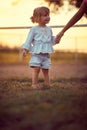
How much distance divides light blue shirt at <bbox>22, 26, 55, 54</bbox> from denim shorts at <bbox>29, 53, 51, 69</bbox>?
0.08ft

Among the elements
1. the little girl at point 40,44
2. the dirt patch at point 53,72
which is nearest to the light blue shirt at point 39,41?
the little girl at point 40,44

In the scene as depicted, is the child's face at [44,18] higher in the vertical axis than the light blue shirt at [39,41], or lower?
higher

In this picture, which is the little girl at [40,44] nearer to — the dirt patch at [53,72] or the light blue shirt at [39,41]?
the light blue shirt at [39,41]

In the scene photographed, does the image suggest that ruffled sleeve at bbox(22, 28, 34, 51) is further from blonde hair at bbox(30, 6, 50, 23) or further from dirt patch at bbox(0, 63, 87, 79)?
dirt patch at bbox(0, 63, 87, 79)

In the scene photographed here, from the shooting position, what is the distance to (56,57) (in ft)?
14.1

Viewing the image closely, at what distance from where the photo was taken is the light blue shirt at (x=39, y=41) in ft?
5.77

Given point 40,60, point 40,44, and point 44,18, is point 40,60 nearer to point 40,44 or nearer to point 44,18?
point 40,44

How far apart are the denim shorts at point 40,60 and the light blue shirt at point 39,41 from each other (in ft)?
0.08

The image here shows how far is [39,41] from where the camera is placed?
178 centimetres

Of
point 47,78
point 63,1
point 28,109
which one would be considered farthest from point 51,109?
point 63,1

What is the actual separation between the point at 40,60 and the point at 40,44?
0.21 feet

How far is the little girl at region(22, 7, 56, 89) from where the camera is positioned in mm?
1758

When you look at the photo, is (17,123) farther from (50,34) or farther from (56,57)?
(56,57)

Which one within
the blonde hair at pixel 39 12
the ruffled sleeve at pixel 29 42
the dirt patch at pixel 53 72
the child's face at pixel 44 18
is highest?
the blonde hair at pixel 39 12
